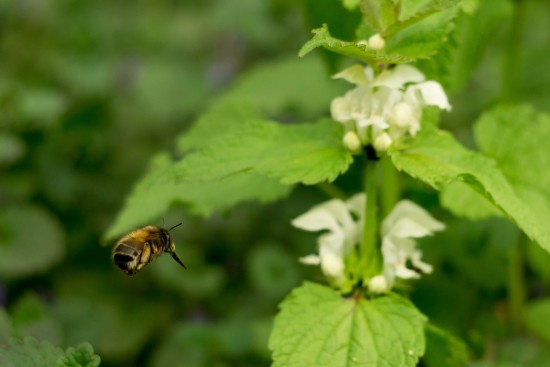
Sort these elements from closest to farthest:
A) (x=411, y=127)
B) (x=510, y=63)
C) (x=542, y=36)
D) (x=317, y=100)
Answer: (x=411, y=127) < (x=510, y=63) < (x=317, y=100) < (x=542, y=36)

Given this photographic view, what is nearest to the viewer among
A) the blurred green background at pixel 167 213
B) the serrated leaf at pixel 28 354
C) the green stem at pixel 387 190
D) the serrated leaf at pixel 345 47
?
the serrated leaf at pixel 345 47

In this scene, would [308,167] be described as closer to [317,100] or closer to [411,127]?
[411,127]

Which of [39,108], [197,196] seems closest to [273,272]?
[197,196]

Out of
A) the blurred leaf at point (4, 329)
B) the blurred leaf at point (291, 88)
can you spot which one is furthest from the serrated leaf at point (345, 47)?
the blurred leaf at point (291, 88)

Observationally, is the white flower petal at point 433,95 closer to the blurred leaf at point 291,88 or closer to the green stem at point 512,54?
the green stem at point 512,54

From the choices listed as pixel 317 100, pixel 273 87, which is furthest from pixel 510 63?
pixel 273 87

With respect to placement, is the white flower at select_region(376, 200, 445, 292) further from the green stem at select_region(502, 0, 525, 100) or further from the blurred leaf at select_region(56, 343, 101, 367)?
the green stem at select_region(502, 0, 525, 100)
